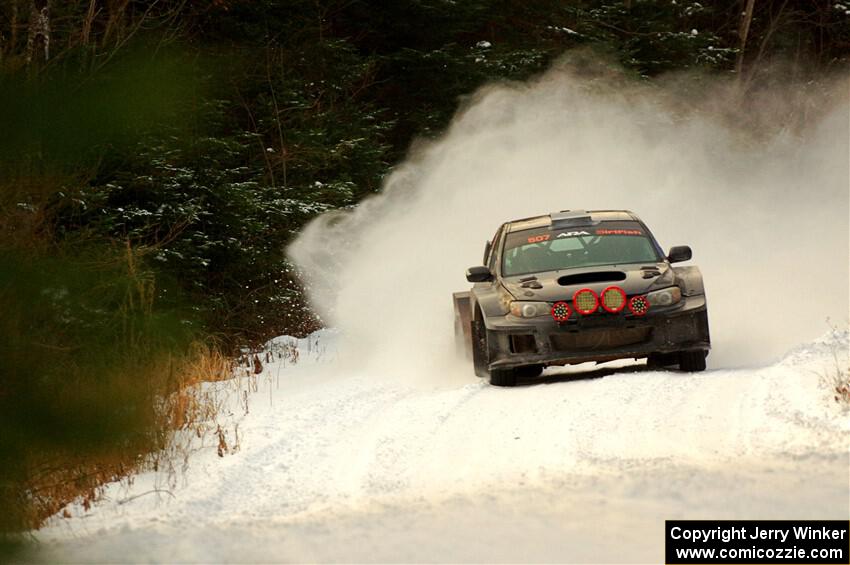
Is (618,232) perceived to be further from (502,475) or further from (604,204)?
(604,204)

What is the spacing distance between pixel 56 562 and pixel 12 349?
0.34 metres

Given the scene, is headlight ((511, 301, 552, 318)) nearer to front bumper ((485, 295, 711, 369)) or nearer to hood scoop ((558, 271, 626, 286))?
front bumper ((485, 295, 711, 369))

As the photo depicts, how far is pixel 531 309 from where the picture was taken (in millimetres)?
10117

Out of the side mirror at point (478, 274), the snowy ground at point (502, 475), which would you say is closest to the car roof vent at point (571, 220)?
Answer: the side mirror at point (478, 274)

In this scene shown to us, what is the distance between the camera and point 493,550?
4.69 metres

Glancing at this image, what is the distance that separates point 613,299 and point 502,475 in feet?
12.7

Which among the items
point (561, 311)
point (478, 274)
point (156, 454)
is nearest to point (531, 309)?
point (561, 311)

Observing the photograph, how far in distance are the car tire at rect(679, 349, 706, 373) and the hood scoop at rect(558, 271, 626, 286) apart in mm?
858

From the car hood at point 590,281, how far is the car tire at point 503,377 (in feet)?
2.21


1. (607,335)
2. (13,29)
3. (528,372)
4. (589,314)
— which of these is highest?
(13,29)

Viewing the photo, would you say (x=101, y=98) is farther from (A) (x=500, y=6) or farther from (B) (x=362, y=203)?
(A) (x=500, y=6)

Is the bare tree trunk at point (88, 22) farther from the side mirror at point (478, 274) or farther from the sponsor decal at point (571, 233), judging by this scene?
the sponsor decal at point (571, 233)

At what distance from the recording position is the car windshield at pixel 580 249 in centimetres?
1125

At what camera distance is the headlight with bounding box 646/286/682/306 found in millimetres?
10047
